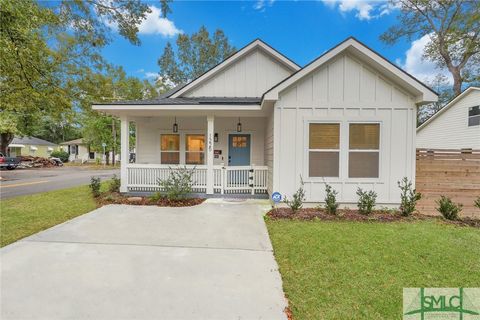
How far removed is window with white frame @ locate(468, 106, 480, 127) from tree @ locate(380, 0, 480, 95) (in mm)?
7441

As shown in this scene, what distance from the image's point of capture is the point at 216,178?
8188mm

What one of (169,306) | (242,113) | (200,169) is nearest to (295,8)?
(242,113)

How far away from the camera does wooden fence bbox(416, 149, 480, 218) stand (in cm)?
659

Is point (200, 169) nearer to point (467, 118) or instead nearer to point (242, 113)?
point (242, 113)

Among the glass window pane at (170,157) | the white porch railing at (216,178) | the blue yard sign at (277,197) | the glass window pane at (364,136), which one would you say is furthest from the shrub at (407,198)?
the glass window pane at (170,157)

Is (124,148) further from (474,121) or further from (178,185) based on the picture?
(474,121)

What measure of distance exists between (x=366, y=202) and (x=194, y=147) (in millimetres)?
6336

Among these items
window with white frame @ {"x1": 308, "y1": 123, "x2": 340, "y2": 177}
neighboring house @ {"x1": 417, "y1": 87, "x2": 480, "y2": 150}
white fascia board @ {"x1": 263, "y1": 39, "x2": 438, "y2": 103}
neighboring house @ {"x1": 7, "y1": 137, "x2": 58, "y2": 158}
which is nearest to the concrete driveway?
window with white frame @ {"x1": 308, "y1": 123, "x2": 340, "y2": 177}

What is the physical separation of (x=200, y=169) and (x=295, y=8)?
32.9 ft

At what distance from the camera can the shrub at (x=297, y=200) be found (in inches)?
245

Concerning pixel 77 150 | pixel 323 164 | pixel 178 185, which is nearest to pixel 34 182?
pixel 178 185

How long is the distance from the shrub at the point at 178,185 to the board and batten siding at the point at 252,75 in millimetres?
3967

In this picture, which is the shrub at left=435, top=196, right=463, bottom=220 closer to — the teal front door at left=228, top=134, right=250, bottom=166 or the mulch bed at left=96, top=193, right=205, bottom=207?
the teal front door at left=228, top=134, right=250, bottom=166

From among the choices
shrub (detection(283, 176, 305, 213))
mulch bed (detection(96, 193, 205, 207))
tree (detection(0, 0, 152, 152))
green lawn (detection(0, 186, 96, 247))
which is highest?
tree (detection(0, 0, 152, 152))
